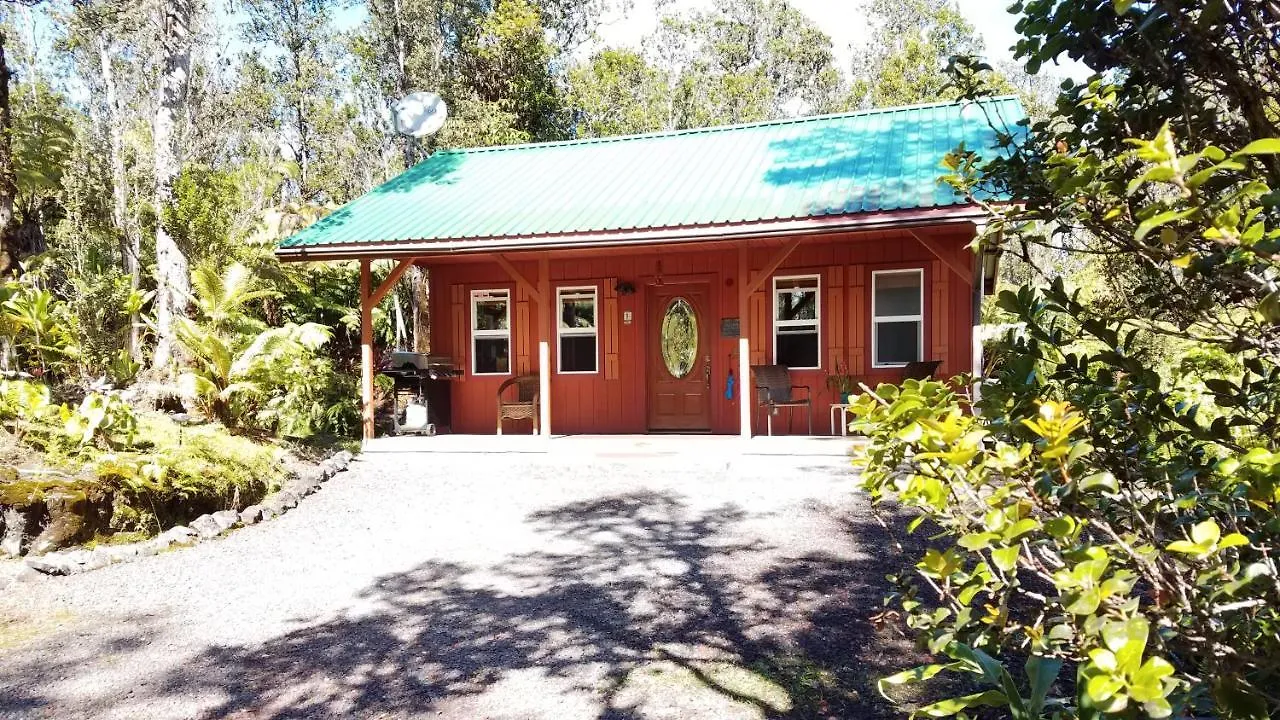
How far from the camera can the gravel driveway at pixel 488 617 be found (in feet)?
11.1

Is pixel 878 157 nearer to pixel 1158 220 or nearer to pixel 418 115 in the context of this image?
pixel 418 115

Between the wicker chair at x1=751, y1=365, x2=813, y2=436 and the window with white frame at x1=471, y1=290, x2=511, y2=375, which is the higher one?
the window with white frame at x1=471, y1=290, x2=511, y2=375

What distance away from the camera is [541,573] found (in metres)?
5.20

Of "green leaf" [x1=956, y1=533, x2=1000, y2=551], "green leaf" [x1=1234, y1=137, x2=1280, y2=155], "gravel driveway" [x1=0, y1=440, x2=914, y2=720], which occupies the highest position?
"green leaf" [x1=1234, y1=137, x2=1280, y2=155]

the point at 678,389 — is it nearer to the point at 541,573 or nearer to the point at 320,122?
the point at 541,573

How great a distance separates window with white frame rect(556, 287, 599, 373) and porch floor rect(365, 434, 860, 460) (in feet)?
4.51

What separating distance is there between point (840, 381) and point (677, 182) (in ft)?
11.2

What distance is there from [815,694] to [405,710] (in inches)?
65.9

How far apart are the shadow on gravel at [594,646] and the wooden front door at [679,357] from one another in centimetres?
556

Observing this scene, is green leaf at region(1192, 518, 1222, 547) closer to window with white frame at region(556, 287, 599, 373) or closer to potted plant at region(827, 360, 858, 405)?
potted plant at region(827, 360, 858, 405)

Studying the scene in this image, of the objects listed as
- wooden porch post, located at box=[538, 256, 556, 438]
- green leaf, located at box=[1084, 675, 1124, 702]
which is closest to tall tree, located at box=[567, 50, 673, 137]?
wooden porch post, located at box=[538, 256, 556, 438]

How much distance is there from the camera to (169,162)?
977 cm

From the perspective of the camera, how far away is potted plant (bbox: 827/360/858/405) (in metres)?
10.0

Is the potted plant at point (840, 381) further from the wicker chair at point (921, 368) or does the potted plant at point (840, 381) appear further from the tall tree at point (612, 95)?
the tall tree at point (612, 95)
